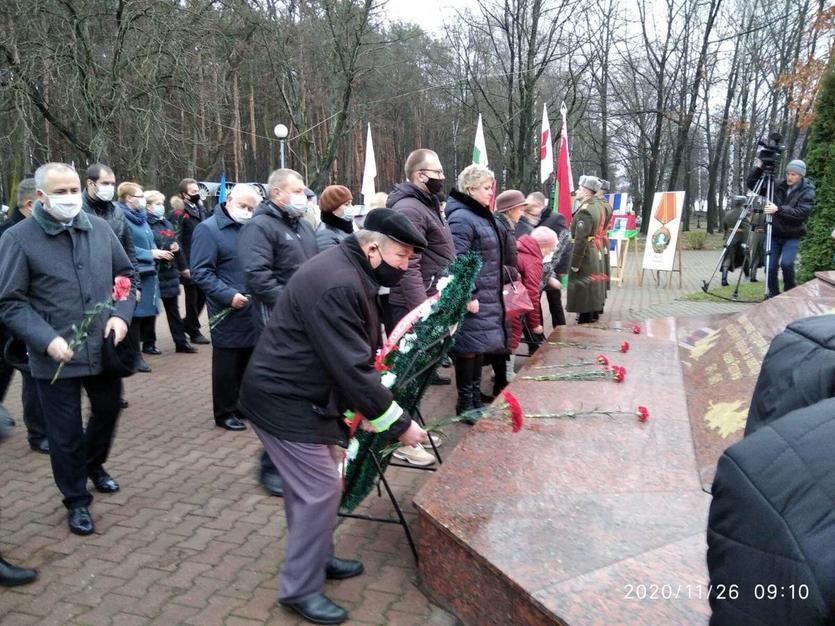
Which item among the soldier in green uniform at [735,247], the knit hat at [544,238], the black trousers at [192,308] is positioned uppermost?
the knit hat at [544,238]

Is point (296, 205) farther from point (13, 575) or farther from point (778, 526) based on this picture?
point (778, 526)

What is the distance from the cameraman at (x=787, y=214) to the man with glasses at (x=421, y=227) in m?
5.72

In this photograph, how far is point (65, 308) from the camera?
3.49 meters

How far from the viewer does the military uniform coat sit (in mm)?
7930

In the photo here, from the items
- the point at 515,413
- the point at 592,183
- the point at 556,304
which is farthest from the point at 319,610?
the point at 592,183

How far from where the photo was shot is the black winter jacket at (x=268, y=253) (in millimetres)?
4336

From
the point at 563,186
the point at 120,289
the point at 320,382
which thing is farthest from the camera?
the point at 563,186

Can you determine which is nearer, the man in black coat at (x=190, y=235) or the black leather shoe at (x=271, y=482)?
the black leather shoe at (x=271, y=482)

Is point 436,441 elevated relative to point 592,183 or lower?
lower

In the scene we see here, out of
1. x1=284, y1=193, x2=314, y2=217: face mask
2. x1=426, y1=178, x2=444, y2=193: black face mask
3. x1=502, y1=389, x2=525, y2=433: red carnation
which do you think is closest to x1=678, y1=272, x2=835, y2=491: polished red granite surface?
x1=502, y1=389, x2=525, y2=433: red carnation

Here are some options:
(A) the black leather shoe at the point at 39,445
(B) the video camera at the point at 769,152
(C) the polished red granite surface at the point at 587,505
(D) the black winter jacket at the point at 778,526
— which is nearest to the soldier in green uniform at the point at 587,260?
(B) the video camera at the point at 769,152

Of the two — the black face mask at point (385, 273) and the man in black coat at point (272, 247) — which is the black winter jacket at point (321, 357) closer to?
the black face mask at point (385, 273)

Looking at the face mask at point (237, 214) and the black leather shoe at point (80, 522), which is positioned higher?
the face mask at point (237, 214)

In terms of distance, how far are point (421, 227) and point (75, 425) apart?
247 centimetres
